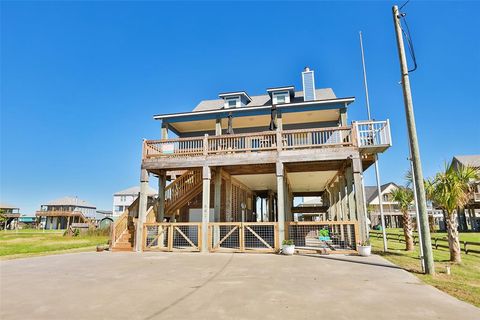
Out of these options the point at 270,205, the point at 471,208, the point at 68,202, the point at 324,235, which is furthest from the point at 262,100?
the point at 68,202

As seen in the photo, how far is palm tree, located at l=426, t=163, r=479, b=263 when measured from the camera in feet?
30.9

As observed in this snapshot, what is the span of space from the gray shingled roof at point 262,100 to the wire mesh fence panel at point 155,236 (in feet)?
34.4

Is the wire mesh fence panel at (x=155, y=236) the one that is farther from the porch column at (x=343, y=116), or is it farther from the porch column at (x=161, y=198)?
the porch column at (x=343, y=116)

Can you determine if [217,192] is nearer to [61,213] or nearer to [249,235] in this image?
[249,235]

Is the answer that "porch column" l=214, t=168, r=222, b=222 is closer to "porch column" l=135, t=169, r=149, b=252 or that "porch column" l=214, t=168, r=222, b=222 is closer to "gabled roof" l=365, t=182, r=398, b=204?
"porch column" l=135, t=169, r=149, b=252

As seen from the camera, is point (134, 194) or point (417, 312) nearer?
point (417, 312)

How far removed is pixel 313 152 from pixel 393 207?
4891 centimetres

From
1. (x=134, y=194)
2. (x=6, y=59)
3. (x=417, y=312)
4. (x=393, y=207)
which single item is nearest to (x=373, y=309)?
(x=417, y=312)

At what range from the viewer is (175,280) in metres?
6.45

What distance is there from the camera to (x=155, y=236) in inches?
523

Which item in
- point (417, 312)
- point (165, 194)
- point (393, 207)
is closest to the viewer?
point (417, 312)

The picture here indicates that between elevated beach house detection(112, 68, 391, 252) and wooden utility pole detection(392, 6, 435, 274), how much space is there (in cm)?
355

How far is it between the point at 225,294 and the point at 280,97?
1619 centimetres

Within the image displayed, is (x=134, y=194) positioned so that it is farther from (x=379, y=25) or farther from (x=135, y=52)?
(x=379, y=25)
